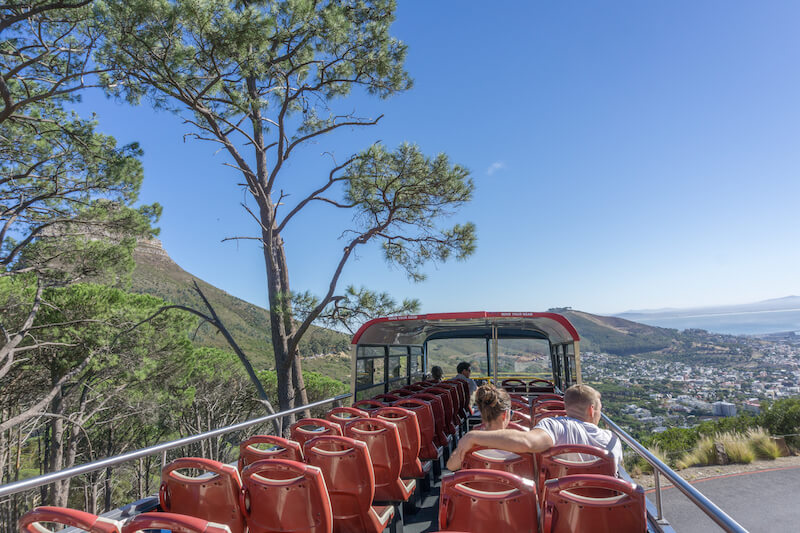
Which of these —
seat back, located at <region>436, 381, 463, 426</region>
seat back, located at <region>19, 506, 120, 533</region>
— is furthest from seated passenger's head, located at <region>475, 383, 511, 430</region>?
seat back, located at <region>436, 381, 463, 426</region>

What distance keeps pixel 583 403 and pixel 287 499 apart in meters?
2.07

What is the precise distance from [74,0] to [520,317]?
10.0 m

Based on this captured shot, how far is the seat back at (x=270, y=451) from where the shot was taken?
3225mm

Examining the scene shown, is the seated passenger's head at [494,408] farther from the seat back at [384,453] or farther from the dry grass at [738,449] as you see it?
the dry grass at [738,449]

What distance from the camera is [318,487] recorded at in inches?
101

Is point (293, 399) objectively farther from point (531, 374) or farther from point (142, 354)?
point (142, 354)

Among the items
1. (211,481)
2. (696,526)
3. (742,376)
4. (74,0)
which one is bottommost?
(742,376)

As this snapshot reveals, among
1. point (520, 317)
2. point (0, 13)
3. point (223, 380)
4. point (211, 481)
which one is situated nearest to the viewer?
point (211, 481)

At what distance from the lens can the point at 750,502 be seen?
1020 centimetres

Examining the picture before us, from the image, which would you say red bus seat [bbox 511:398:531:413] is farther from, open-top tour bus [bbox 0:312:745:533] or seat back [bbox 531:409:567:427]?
seat back [bbox 531:409:567:427]

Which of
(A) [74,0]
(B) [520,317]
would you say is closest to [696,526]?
(B) [520,317]

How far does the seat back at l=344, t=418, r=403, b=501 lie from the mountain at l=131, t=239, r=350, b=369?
6034mm

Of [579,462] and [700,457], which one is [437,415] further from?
[700,457]

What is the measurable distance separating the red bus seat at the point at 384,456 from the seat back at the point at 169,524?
2.14m
